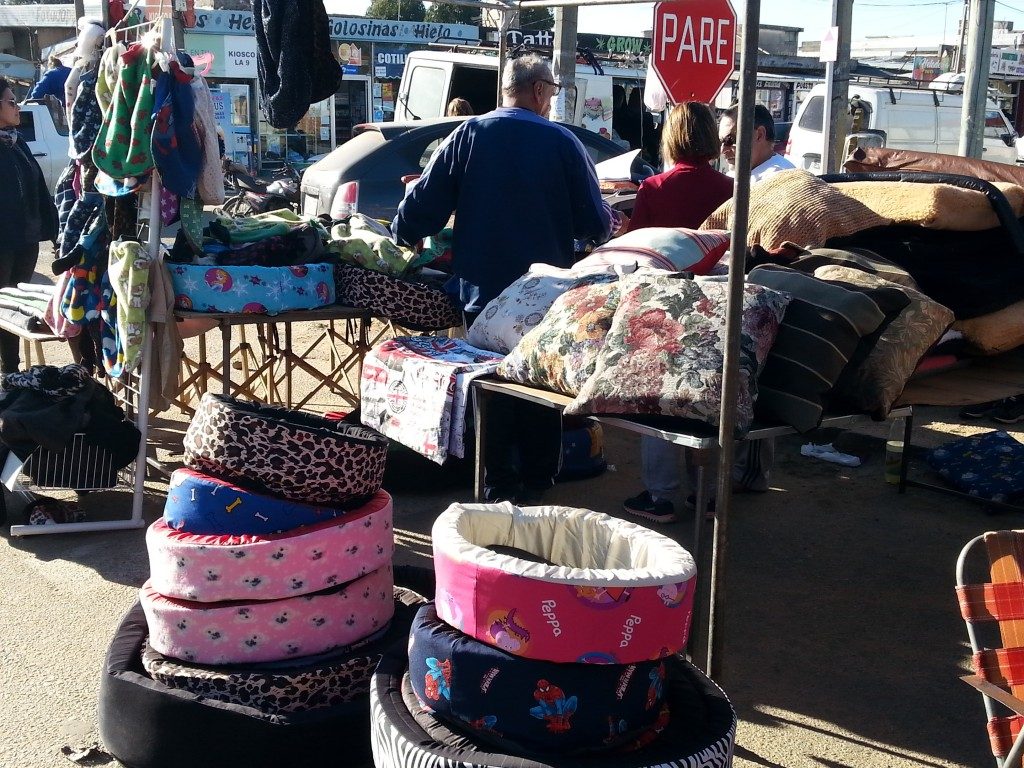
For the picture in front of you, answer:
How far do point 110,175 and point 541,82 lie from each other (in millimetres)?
1772

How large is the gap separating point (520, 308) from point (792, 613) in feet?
4.78

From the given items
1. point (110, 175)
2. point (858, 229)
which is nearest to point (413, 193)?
point (110, 175)

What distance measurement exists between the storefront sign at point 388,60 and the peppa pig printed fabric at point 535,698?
2531 cm

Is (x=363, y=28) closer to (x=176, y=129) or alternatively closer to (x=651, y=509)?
(x=176, y=129)

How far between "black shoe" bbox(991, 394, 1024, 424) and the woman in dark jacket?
578cm

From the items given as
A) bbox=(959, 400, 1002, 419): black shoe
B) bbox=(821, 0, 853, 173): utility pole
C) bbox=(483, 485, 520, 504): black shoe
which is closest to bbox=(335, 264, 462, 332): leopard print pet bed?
bbox=(483, 485, 520, 504): black shoe

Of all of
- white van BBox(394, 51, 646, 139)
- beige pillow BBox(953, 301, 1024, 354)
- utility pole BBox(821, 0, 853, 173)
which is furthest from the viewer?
white van BBox(394, 51, 646, 139)

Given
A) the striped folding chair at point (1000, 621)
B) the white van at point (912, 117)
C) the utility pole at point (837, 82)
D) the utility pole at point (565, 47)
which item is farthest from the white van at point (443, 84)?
the striped folding chair at point (1000, 621)

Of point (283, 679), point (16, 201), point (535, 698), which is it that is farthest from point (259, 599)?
point (16, 201)

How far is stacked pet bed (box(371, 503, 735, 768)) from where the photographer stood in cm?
233

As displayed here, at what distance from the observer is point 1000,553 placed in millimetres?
2424

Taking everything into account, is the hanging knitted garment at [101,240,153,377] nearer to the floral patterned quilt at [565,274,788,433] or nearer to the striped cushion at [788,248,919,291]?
the floral patterned quilt at [565,274,788,433]

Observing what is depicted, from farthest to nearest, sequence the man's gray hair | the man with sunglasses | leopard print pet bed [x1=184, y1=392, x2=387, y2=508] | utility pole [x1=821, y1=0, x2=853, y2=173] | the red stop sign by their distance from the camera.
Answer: utility pole [x1=821, y1=0, x2=853, y2=173] < the red stop sign < the man with sunglasses < the man's gray hair < leopard print pet bed [x1=184, y1=392, x2=387, y2=508]

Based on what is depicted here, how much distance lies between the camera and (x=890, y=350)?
3.18 m
